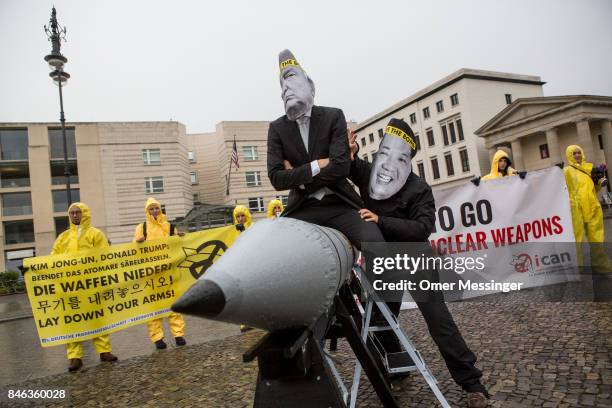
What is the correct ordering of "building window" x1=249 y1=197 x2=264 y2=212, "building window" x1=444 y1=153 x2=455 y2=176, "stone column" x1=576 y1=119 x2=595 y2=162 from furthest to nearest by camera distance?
1. "building window" x1=444 y1=153 x2=455 y2=176
2. "building window" x1=249 y1=197 x2=264 y2=212
3. "stone column" x1=576 y1=119 x2=595 y2=162

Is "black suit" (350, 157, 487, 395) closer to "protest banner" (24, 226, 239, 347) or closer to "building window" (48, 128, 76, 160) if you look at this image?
"protest banner" (24, 226, 239, 347)

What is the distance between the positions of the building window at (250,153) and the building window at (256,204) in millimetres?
5241

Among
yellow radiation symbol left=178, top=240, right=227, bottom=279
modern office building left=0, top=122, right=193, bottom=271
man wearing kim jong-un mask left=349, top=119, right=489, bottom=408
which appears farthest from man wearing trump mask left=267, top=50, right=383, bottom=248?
modern office building left=0, top=122, right=193, bottom=271

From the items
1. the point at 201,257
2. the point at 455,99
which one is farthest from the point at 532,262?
the point at 455,99

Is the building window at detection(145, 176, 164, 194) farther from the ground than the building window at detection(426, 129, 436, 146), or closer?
closer

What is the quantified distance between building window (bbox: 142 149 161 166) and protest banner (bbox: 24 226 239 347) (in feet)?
132

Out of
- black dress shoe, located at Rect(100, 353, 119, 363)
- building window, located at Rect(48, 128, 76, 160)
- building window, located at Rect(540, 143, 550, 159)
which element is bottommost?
black dress shoe, located at Rect(100, 353, 119, 363)

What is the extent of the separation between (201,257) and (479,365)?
471 cm

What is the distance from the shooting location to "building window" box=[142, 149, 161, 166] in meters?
43.2

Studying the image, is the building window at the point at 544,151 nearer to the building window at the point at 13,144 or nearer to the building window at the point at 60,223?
the building window at the point at 60,223

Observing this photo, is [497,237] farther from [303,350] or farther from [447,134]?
[447,134]

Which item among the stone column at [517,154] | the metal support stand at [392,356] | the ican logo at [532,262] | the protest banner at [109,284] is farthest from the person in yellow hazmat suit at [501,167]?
the stone column at [517,154]

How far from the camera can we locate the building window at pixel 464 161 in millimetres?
46469

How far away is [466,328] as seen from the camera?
14.9ft
